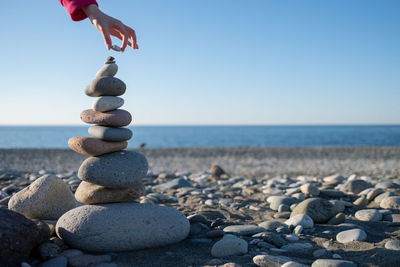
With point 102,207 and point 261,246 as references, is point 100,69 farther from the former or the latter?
point 261,246

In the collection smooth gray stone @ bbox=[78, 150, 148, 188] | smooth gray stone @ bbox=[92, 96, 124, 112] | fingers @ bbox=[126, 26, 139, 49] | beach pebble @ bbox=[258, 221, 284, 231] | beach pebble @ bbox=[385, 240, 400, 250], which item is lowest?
beach pebble @ bbox=[258, 221, 284, 231]

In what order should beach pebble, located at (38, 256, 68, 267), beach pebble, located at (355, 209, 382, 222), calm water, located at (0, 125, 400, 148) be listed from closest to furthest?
beach pebble, located at (38, 256, 68, 267)
beach pebble, located at (355, 209, 382, 222)
calm water, located at (0, 125, 400, 148)

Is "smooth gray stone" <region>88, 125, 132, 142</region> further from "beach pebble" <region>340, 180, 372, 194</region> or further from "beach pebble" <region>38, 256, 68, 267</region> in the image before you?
"beach pebble" <region>340, 180, 372, 194</region>

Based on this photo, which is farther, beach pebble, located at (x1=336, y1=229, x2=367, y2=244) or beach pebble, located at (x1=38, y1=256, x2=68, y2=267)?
beach pebble, located at (x1=336, y1=229, x2=367, y2=244)

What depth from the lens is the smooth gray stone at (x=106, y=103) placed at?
3.85m

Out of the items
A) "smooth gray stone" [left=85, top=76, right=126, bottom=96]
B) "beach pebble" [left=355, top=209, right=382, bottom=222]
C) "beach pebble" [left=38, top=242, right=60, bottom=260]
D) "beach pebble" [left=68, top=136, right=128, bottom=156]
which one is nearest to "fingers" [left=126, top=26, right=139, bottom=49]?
"smooth gray stone" [left=85, top=76, right=126, bottom=96]

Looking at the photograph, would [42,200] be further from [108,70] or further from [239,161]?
[239,161]

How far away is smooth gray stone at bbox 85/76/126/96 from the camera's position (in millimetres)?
3859

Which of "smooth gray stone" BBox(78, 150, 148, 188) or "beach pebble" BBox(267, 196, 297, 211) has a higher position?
"smooth gray stone" BBox(78, 150, 148, 188)

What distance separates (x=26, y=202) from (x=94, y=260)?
1480 millimetres

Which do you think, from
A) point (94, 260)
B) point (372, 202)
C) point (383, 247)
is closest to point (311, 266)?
point (383, 247)

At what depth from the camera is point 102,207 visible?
3.67m

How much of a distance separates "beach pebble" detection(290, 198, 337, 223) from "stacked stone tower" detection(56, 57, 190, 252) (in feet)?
6.34

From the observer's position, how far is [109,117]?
382 cm
